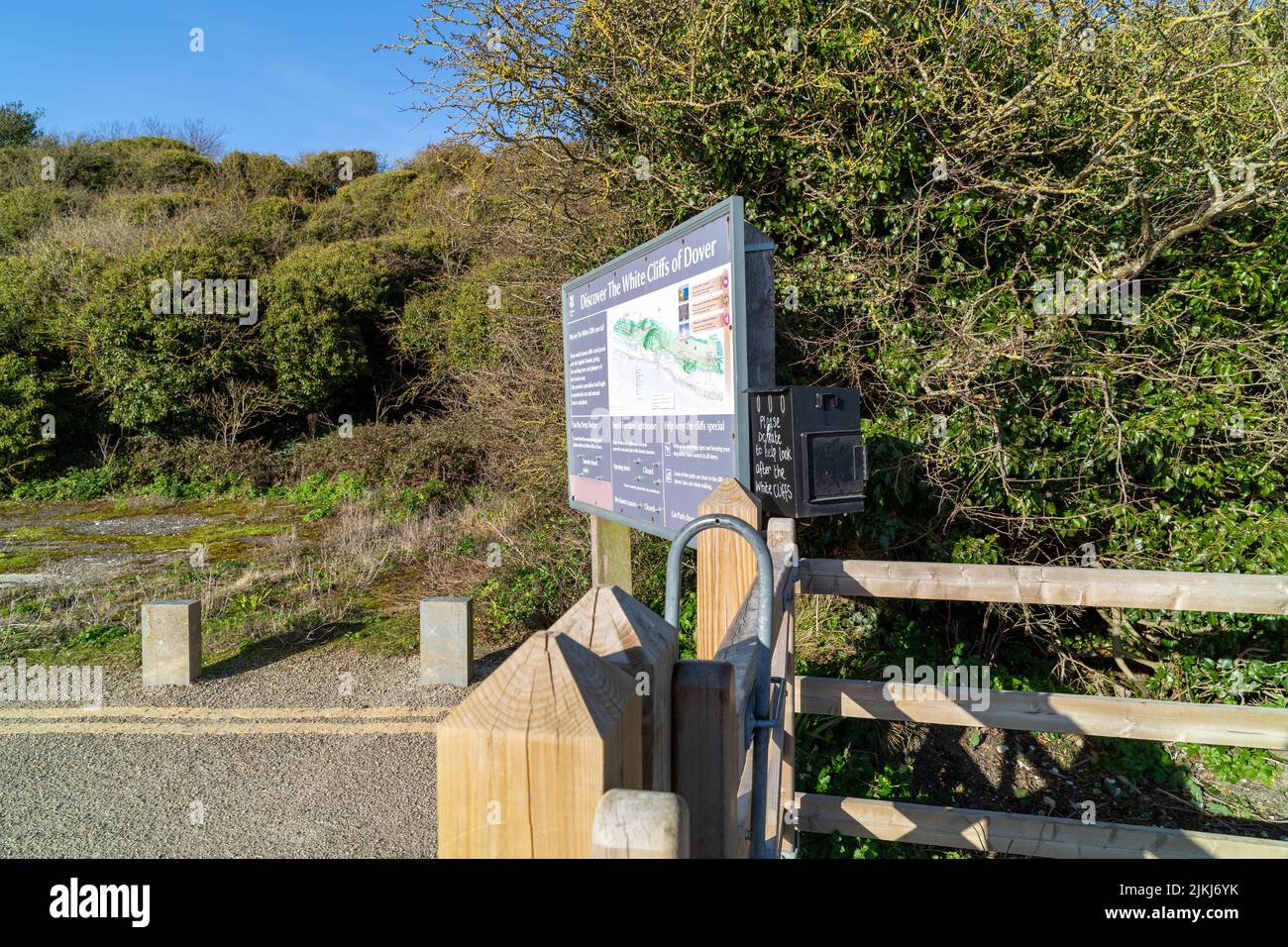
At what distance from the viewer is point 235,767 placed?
4.64m

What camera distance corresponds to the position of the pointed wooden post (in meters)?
0.98

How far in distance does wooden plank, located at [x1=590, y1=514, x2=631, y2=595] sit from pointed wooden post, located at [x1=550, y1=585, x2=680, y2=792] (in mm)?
4527

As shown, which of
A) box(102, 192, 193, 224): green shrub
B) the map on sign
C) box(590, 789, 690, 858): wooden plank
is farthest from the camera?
box(102, 192, 193, 224): green shrub

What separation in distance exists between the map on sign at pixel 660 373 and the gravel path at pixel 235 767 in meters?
1.99

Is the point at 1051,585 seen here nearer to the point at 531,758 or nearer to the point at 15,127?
the point at 531,758

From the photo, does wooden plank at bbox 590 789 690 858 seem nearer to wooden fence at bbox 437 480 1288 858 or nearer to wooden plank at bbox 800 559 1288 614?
wooden fence at bbox 437 480 1288 858

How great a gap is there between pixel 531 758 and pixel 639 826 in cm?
13

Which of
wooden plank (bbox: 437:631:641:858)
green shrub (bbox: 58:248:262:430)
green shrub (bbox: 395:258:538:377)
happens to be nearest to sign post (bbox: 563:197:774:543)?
wooden plank (bbox: 437:631:641:858)

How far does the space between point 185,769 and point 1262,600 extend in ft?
18.0

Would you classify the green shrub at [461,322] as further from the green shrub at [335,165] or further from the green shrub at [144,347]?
the green shrub at [335,165]

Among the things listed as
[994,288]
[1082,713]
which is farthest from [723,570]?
[994,288]

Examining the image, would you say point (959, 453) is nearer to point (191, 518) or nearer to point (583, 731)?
point (583, 731)

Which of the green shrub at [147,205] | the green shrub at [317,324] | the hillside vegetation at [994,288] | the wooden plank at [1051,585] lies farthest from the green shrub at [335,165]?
the wooden plank at [1051,585]

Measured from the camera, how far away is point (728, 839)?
1.14 meters
